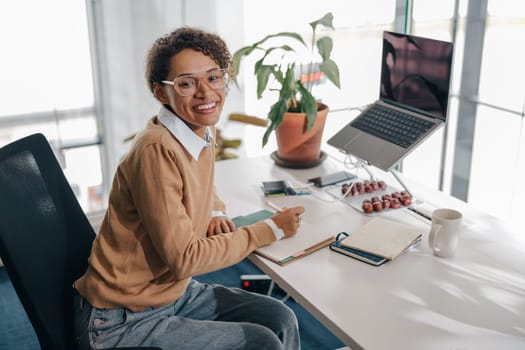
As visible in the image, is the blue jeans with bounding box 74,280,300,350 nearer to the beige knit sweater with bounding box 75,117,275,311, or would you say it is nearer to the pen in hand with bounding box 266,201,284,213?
the beige knit sweater with bounding box 75,117,275,311

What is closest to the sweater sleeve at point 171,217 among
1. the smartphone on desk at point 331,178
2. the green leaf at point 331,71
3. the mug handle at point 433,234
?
the mug handle at point 433,234

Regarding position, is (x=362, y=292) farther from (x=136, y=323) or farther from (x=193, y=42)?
(x=193, y=42)

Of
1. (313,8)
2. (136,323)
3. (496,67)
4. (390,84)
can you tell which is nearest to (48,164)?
(136,323)

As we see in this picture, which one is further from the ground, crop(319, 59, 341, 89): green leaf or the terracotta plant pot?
crop(319, 59, 341, 89): green leaf

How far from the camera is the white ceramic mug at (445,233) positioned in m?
1.59

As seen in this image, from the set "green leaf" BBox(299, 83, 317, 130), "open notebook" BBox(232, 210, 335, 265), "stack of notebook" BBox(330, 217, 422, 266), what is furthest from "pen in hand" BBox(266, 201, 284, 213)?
"green leaf" BBox(299, 83, 317, 130)

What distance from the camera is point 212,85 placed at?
1.62 m

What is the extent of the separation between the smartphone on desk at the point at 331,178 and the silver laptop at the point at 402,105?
4.5 inches

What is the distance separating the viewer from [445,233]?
1601 millimetres

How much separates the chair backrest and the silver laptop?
3.02ft

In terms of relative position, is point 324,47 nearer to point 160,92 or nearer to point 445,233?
point 160,92

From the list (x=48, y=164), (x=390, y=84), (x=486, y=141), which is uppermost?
(x=390, y=84)

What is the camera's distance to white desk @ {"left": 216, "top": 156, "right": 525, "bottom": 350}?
129cm

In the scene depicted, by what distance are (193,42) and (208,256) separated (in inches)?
21.9
